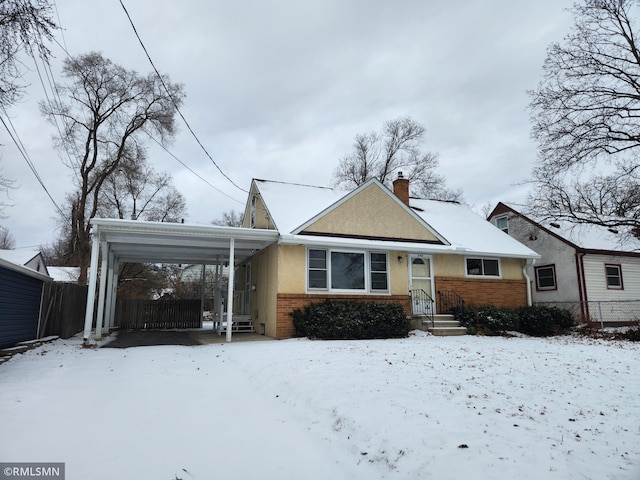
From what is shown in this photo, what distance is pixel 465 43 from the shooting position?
12.3 meters

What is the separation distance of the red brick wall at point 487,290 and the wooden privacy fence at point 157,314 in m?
11.6

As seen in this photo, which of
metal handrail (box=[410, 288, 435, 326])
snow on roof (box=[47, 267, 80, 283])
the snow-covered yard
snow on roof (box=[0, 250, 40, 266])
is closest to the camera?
the snow-covered yard

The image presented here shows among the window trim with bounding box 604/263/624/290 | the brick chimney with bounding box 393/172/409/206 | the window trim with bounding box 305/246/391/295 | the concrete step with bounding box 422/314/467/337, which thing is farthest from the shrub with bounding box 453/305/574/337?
the window trim with bounding box 604/263/624/290

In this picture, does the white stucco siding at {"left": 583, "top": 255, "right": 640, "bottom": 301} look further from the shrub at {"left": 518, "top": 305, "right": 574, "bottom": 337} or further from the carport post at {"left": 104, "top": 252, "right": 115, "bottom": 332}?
the carport post at {"left": 104, "top": 252, "right": 115, "bottom": 332}

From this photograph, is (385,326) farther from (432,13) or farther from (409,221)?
(432,13)

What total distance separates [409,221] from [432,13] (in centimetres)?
685

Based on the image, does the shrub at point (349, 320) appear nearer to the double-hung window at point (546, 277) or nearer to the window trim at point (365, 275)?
the window trim at point (365, 275)

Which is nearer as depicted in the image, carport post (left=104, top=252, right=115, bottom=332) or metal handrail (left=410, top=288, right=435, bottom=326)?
metal handrail (left=410, top=288, right=435, bottom=326)

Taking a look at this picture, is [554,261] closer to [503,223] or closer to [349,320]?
[503,223]

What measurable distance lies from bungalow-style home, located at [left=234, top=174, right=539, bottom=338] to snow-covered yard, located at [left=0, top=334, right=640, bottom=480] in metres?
5.20

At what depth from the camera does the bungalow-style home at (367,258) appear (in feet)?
42.6

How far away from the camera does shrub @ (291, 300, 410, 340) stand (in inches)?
456

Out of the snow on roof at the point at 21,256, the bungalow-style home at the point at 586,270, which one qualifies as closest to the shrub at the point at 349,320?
the bungalow-style home at the point at 586,270

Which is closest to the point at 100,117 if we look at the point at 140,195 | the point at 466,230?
the point at 140,195
